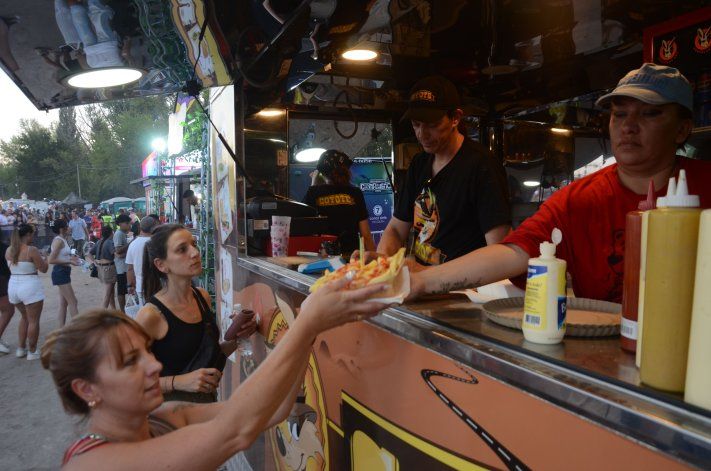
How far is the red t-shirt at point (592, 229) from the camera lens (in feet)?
6.52

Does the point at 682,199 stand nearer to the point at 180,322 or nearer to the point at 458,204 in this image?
the point at 458,204

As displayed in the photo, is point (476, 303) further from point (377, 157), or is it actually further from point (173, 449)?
point (377, 157)

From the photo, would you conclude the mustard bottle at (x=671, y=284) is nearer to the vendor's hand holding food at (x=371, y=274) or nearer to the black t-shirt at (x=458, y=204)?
the vendor's hand holding food at (x=371, y=274)

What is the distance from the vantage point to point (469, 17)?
4.20 metres

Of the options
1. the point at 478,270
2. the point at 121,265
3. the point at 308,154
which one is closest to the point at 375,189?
the point at 308,154

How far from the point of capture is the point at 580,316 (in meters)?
1.64

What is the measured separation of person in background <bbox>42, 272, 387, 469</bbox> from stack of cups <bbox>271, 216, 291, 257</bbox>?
7.18ft

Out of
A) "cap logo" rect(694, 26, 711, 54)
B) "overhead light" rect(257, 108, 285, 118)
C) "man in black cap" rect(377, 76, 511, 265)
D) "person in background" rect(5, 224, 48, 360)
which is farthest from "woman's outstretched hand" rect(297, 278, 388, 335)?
"person in background" rect(5, 224, 48, 360)

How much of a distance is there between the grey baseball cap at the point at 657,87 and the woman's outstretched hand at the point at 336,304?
1.09 meters

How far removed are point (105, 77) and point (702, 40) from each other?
4427 mm

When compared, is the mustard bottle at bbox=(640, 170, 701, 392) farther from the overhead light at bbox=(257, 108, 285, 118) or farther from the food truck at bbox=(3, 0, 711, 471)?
the overhead light at bbox=(257, 108, 285, 118)

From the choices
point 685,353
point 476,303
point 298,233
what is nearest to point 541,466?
point 685,353

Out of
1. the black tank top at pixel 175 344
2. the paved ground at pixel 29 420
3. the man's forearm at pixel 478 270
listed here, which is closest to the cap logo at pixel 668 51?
the man's forearm at pixel 478 270

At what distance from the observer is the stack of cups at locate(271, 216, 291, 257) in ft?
13.6
